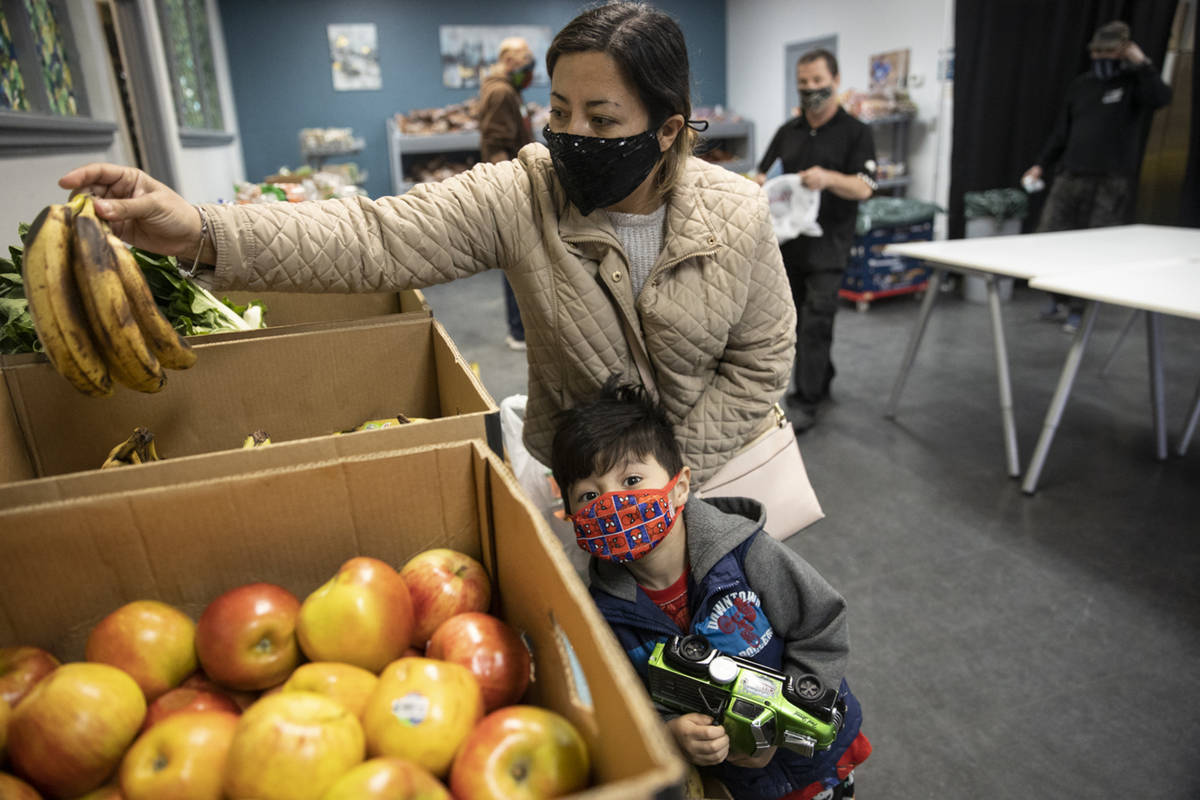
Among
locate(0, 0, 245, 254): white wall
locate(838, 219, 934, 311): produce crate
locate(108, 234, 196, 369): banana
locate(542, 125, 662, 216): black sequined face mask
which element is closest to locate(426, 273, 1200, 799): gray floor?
locate(542, 125, 662, 216): black sequined face mask

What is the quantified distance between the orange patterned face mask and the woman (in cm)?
31

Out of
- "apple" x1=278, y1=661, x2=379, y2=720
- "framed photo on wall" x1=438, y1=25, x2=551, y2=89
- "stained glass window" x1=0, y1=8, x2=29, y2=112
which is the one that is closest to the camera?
"apple" x1=278, y1=661, x2=379, y2=720

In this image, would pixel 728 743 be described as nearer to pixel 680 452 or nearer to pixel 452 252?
pixel 680 452

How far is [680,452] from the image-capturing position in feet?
4.49

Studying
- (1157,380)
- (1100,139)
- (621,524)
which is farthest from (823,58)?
(621,524)

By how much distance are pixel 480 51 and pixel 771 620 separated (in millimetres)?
8660

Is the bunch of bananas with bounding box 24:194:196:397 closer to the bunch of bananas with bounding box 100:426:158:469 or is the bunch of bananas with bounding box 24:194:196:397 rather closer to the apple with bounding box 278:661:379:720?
the bunch of bananas with bounding box 100:426:158:469

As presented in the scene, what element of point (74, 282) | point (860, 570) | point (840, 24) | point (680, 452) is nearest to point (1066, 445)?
point (860, 570)

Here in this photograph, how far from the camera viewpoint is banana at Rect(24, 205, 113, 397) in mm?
742

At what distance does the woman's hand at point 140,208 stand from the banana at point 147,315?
0.06 m

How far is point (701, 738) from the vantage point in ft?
3.22

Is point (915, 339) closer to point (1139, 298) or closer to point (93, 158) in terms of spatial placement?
point (1139, 298)

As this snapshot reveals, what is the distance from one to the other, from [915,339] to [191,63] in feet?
18.5

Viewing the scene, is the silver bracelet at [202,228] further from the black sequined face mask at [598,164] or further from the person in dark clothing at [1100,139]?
the person in dark clothing at [1100,139]
